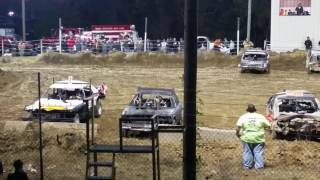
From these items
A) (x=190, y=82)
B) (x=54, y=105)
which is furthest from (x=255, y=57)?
(x=190, y=82)

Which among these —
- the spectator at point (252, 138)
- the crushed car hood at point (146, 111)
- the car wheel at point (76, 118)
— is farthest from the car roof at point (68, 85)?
the spectator at point (252, 138)

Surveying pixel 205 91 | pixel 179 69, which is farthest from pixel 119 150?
pixel 179 69

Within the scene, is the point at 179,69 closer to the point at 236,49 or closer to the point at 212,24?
the point at 236,49

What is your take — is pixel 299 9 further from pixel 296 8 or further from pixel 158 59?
pixel 158 59

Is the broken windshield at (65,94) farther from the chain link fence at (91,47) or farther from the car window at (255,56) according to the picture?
the chain link fence at (91,47)

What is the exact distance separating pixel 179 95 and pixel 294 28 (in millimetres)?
31186

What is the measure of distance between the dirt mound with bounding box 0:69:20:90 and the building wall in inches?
1069

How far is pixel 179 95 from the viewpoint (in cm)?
3091

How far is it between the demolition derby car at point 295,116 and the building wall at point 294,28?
38562mm

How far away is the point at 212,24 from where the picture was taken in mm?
84188

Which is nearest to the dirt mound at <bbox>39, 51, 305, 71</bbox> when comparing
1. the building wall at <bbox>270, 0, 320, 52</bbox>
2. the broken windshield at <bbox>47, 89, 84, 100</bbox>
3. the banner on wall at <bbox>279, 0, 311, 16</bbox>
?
the building wall at <bbox>270, 0, 320, 52</bbox>

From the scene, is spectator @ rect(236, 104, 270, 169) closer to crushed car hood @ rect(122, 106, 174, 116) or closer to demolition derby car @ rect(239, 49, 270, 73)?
crushed car hood @ rect(122, 106, 174, 116)

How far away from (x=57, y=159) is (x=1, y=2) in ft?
239

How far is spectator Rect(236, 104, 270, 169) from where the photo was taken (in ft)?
45.2
